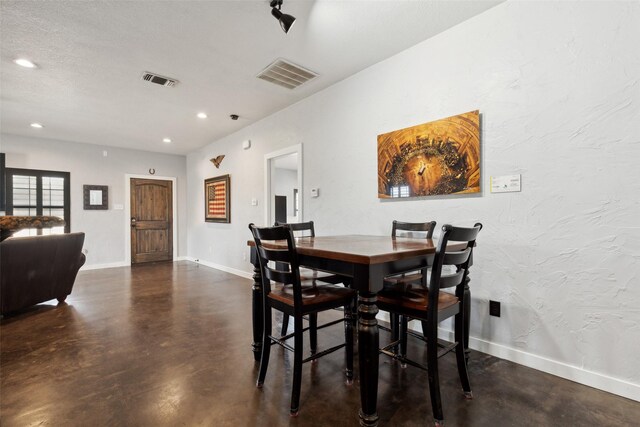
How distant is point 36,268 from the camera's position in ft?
10.8

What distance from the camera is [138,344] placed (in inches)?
97.2

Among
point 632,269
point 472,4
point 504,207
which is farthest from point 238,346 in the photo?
point 472,4

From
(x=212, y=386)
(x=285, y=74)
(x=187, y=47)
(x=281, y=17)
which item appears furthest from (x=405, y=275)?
(x=187, y=47)

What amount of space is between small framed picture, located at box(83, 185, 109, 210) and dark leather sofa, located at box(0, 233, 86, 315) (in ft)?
9.68

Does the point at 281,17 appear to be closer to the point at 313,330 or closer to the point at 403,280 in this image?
the point at 403,280

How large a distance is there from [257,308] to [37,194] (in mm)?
6215

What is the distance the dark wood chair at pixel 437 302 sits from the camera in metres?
1.48

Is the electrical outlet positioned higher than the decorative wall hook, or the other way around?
the decorative wall hook

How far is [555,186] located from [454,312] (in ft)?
3.81

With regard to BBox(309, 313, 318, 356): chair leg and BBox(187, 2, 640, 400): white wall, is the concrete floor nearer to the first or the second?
BBox(309, 313, 318, 356): chair leg

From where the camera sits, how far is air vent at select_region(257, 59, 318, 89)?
3100mm

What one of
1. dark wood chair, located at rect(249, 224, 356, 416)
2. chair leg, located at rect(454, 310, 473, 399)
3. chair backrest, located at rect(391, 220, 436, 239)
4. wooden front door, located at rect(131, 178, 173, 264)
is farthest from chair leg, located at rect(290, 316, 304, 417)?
wooden front door, located at rect(131, 178, 173, 264)

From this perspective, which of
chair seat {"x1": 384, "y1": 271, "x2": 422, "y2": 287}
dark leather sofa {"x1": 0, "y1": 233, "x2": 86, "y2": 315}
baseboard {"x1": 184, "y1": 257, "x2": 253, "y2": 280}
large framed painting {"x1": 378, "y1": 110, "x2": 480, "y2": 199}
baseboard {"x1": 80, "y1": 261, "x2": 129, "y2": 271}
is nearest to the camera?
chair seat {"x1": 384, "y1": 271, "x2": 422, "y2": 287}

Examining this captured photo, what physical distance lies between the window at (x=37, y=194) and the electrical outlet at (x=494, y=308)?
7391 millimetres
